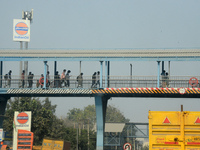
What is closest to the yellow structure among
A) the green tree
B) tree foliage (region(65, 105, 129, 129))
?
the green tree

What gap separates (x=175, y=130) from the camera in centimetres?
1515

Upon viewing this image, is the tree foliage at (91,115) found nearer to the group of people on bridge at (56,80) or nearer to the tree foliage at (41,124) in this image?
the tree foliage at (41,124)

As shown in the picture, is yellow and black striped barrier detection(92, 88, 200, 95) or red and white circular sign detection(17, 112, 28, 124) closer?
red and white circular sign detection(17, 112, 28, 124)

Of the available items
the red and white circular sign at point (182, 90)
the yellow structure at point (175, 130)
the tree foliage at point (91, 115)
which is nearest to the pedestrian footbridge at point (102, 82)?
the red and white circular sign at point (182, 90)

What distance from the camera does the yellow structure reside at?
15.1m
